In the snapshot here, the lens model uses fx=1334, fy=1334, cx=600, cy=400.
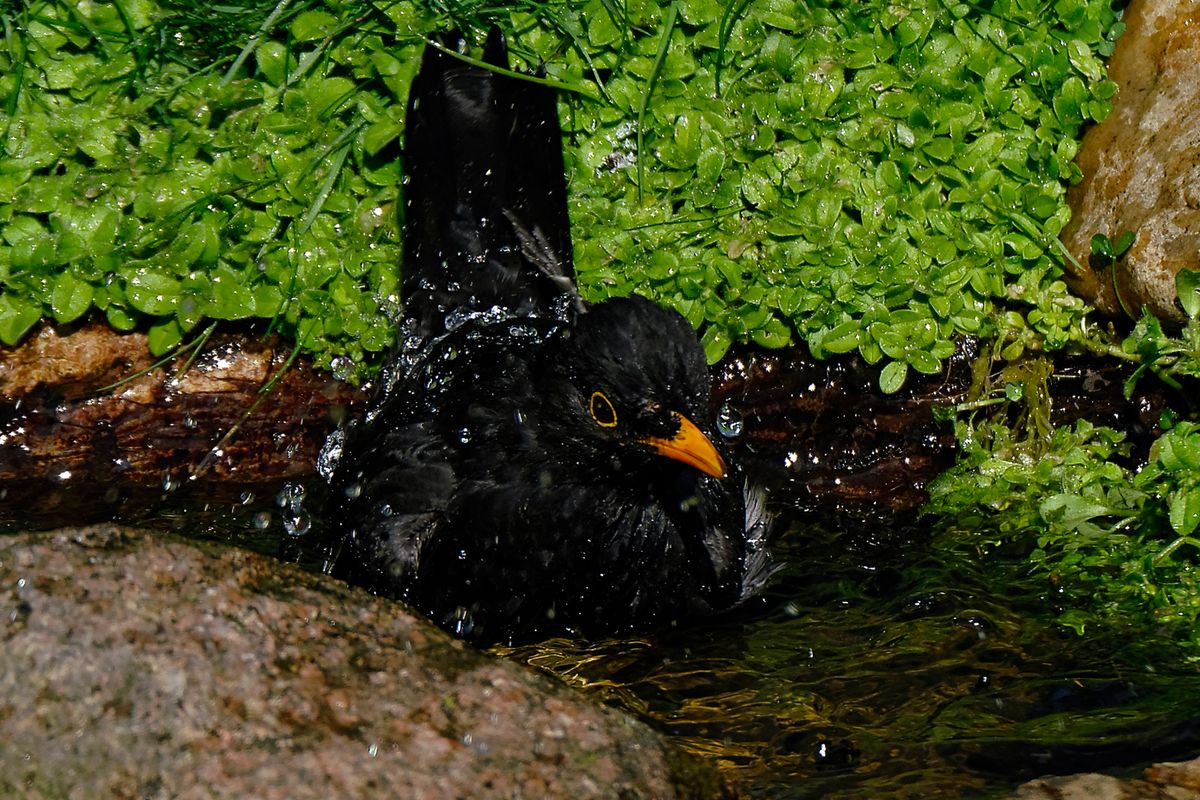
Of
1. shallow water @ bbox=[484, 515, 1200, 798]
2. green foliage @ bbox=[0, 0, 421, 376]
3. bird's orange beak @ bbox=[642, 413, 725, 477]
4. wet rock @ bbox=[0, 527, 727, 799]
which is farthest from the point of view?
green foliage @ bbox=[0, 0, 421, 376]

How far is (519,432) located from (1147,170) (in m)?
2.66

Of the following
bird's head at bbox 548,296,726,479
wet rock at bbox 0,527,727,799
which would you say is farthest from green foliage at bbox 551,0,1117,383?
wet rock at bbox 0,527,727,799

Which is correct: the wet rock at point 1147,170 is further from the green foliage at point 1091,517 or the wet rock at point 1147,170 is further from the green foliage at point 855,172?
the green foliage at point 1091,517

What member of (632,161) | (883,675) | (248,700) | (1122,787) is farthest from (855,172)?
(248,700)

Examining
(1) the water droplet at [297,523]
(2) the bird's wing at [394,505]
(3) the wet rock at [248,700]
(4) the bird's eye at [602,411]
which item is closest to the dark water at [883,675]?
(1) the water droplet at [297,523]

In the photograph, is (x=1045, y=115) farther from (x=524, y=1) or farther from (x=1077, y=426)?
(x=524, y=1)

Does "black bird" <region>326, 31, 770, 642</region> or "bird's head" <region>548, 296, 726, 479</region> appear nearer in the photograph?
"bird's head" <region>548, 296, 726, 479</region>

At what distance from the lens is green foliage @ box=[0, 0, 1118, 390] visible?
5.26 m

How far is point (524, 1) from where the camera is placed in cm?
561

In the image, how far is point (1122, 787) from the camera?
10.2 feet

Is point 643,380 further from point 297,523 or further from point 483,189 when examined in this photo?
point 297,523

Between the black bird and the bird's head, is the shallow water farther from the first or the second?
the bird's head

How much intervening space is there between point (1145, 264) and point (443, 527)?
2.78 meters

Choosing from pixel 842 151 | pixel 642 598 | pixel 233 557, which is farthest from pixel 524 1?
pixel 233 557
